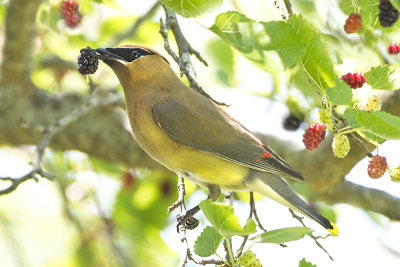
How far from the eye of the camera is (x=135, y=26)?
4.48 meters

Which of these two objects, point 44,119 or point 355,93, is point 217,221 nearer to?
point 355,93

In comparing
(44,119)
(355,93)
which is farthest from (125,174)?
(355,93)

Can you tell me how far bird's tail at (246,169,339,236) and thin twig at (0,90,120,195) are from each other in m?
A: 1.16

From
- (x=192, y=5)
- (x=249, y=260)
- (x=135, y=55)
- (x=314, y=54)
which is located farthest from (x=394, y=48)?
(x=135, y=55)

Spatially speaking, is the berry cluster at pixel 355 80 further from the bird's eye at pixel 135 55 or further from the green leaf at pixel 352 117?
the bird's eye at pixel 135 55

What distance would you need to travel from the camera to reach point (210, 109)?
346 centimetres

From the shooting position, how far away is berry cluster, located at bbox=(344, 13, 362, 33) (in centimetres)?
246

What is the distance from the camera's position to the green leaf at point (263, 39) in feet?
7.85

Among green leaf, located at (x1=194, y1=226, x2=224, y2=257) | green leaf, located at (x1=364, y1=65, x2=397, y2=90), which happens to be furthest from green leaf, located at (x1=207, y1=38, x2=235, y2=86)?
green leaf, located at (x1=194, y1=226, x2=224, y2=257)

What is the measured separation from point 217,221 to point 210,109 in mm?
1368

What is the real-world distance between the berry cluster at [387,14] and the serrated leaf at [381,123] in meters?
0.41

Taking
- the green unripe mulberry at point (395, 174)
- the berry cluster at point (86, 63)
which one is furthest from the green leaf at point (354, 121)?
the berry cluster at point (86, 63)

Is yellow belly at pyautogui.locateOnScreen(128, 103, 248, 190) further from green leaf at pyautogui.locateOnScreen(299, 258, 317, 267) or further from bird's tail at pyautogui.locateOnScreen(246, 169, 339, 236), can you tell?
green leaf at pyautogui.locateOnScreen(299, 258, 317, 267)

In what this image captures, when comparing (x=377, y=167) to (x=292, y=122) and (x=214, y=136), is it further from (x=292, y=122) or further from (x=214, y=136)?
(x=292, y=122)
